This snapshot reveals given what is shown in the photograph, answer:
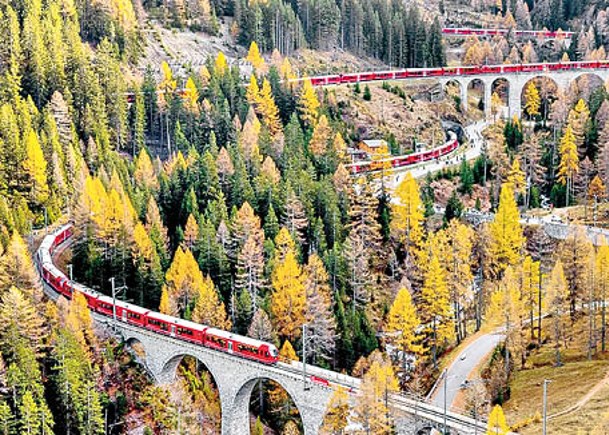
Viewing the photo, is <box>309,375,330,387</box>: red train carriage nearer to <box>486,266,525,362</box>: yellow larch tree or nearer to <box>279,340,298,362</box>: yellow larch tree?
<box>279,340,298,362</box>: yellow larch tree

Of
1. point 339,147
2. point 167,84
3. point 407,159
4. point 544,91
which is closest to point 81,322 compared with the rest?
point 339,147

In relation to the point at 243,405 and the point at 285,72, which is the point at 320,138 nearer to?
the point at 285,72

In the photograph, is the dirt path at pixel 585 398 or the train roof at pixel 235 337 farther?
the train roof at pixel 235 337

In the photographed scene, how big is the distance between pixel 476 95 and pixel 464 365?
9490 cm

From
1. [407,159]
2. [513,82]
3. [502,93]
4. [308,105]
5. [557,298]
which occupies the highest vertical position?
[308,105]

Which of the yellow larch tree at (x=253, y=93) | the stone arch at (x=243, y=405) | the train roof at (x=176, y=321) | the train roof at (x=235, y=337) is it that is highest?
the yellow larch tree at (x=253, y=93)

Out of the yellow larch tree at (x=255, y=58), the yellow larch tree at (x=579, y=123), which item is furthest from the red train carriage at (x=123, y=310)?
the yellow larch tree at (x=255, y=58)

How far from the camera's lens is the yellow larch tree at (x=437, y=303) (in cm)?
7938

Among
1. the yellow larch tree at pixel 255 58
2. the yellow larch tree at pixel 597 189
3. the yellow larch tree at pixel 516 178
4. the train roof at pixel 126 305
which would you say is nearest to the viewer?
the train roof at pixel 126 305

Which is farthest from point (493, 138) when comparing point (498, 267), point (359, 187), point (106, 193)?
point (106, 193)

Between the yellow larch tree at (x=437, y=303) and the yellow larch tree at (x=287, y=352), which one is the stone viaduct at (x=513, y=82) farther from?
the yellow larch tree at (x=287, y=352)

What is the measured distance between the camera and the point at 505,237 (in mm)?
88812

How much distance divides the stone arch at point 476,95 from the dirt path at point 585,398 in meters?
87.0

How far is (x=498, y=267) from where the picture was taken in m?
88.0
